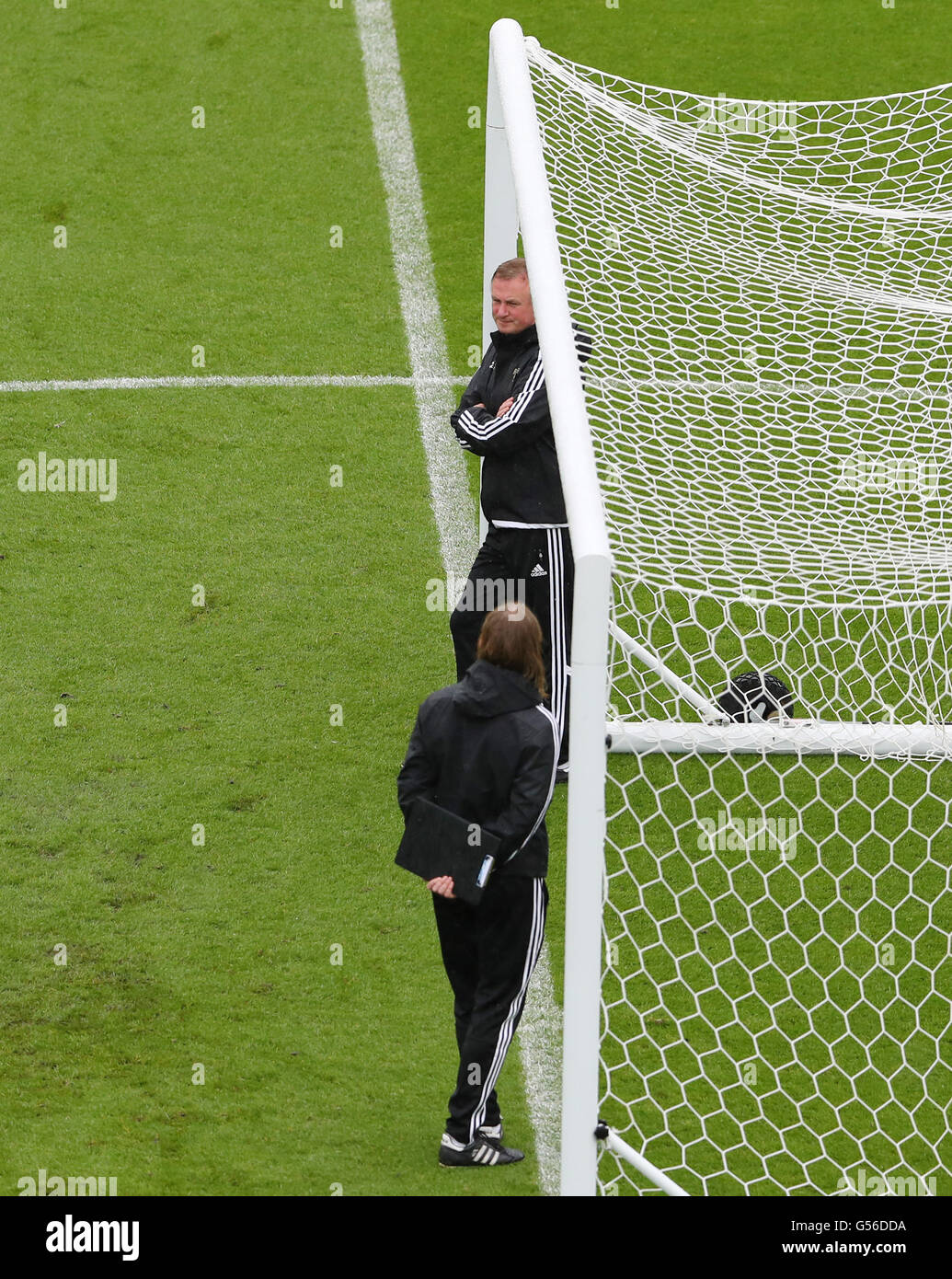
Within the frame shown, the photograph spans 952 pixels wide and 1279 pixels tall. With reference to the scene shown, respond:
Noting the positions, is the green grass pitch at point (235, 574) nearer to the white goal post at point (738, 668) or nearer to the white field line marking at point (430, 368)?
the white field line marking at point (430, 368)

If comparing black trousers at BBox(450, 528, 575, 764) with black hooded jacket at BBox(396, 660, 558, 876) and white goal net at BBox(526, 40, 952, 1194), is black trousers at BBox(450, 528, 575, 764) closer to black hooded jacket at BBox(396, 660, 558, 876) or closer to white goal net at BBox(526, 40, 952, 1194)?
white goal net at BBox(526, 40, 952, 1194)

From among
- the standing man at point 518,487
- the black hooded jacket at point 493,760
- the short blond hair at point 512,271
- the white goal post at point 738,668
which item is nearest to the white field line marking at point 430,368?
the white goal post at point 738,668

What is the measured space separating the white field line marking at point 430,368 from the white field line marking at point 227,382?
0.13 m

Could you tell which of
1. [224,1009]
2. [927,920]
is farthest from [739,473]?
[224,1009]

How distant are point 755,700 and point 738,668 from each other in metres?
0.60

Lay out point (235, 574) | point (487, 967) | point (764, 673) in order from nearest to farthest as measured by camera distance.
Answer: point (487, 967)
point (764, 673)
point (235, 574)

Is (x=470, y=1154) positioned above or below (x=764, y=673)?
below

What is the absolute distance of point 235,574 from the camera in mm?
8016

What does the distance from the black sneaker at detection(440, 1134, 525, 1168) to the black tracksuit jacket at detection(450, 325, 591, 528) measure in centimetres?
222

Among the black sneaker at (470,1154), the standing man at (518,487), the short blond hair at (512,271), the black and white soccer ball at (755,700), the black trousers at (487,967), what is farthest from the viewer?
the black and white soccer ball at (755,700)

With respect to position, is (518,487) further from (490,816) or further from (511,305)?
(490,816)

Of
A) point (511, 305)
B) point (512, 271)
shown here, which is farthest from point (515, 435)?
point (512, 271)

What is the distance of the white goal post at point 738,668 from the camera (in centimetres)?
511

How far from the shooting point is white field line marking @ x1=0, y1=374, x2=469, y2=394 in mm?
9242
